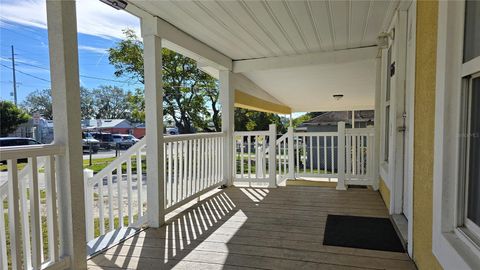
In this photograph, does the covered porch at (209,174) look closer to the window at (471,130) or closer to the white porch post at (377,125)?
the white porch post at (377,125)

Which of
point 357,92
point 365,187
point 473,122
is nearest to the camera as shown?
point 473,122

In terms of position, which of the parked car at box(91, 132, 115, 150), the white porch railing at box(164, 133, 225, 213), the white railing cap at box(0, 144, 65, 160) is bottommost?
the white porch railing at box(164, 133, 225, 213)

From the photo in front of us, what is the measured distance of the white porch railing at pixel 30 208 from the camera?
167cm

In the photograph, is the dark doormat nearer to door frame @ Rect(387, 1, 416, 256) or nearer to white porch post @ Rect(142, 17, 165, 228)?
door frame @ Rect(387, 1, 416, 256)

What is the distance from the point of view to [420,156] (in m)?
1.89

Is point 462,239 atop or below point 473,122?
below

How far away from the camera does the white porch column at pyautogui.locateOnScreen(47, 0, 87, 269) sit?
187 centimetres

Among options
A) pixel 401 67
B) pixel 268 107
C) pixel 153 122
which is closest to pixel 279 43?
pixel 401 67

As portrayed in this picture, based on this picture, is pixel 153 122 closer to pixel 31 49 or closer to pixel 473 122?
pixel 31 49

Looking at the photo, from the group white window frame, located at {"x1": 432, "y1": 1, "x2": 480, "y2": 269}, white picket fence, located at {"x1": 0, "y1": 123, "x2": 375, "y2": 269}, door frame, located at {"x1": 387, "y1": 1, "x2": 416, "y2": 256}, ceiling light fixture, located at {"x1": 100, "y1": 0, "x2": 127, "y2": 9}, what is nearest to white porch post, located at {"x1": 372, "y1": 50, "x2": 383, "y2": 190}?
white picket fence, located at {"x1": 0, "y1": 123, "x2": 375, "y2": 269}

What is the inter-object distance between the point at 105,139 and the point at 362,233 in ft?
14.1

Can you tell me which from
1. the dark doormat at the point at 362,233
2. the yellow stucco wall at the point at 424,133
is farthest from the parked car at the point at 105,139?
the yellow stucco wall at the point at 424,133

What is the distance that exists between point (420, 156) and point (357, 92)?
243 inches

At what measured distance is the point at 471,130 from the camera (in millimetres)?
1222
